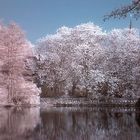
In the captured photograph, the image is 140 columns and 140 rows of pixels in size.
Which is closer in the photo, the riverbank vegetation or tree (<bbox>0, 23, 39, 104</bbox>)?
tree (<bbox>0, 23, 39, 104</bbox>)

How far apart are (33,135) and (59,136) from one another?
32.7 inches

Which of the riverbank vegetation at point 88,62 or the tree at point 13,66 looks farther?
the riverbank vegetation at point 88,62

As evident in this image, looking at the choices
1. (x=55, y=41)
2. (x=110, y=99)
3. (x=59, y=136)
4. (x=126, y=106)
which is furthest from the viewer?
(x=55, y=41)

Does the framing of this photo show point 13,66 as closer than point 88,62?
Yes

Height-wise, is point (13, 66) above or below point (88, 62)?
below

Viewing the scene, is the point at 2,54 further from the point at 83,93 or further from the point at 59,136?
the point at 59,136

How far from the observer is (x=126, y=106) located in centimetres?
3584

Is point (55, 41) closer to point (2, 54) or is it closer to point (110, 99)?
point (110, 99)

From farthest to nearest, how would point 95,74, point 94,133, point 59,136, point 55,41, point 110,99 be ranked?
point 55,41
point 95,74
point 110,99
point 94,133
point 59,136

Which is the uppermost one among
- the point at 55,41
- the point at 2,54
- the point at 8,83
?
the point at 55,41

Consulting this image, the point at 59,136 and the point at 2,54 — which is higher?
the point at 2,54

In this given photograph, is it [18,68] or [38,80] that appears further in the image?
[38,80]

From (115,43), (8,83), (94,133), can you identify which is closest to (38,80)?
(115,43)

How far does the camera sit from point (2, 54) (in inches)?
1289
